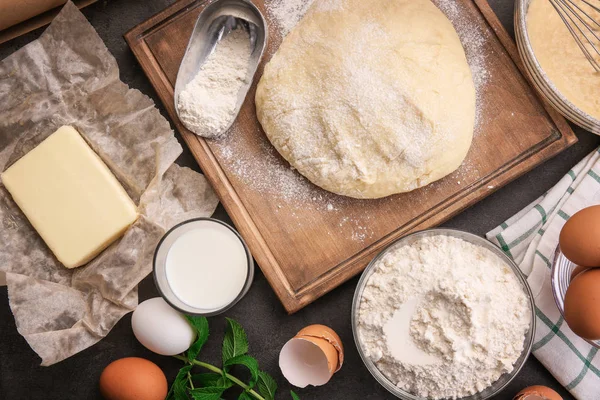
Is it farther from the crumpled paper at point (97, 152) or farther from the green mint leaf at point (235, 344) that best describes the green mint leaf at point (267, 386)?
the crumpled paper at point (97, 152)

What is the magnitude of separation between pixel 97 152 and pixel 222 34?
0.56m

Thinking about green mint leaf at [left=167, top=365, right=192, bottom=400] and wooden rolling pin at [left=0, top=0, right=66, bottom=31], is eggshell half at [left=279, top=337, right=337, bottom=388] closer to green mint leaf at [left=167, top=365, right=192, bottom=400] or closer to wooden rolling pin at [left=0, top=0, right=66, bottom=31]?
green mint leaf at [left=167, top=365, right=192, bottom=400]

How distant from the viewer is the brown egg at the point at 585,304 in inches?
55.8

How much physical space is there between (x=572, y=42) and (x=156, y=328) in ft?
5.07

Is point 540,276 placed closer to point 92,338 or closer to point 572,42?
point 572,42

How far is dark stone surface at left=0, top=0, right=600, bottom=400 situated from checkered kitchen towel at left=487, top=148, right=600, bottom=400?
0.06 meters

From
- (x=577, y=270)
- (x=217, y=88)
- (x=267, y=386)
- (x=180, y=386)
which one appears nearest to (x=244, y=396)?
(x=267, y=386)

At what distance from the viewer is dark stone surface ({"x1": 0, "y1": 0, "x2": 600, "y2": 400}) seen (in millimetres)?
1775

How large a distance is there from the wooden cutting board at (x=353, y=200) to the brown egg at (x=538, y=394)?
0.56 metres

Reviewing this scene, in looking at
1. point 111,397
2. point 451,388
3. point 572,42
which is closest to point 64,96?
point 111,397

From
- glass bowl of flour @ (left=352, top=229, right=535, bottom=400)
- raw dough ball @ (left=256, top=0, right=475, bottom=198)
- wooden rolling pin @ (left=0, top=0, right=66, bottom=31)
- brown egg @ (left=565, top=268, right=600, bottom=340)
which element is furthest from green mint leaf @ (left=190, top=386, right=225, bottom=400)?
wooden rolling pin @ (left=0, top=0, right=66, bottom=31)

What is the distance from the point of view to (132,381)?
5.35 feet

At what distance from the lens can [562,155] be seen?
180 centimetres

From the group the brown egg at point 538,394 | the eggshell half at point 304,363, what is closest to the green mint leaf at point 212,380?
the eggshell half at point 304,363
